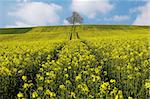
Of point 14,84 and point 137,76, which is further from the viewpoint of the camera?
point 14,84

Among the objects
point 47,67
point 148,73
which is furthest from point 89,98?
point 47,67

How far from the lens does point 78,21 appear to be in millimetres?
92625

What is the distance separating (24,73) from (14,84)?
1877mm

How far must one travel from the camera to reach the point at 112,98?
26.3 feet

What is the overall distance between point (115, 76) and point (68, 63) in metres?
1.89

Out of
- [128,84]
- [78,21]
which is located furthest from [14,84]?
[78,21]

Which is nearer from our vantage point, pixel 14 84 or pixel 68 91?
pixel 68 91

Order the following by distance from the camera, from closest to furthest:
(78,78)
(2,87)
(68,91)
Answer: (68,91) → (78,78) → (2,87)

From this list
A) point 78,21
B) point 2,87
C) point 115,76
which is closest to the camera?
point 2,87

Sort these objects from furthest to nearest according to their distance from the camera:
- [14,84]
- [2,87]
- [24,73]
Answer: [24,73]
[14,84]
[2,87]

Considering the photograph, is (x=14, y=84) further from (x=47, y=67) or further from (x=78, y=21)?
(x=78, y=21)

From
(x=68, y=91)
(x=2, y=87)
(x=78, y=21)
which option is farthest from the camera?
(x=78, y=21)

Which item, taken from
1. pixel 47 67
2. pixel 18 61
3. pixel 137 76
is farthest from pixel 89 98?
pixel 18 61

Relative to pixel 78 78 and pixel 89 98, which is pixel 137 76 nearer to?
pixel 78 78
